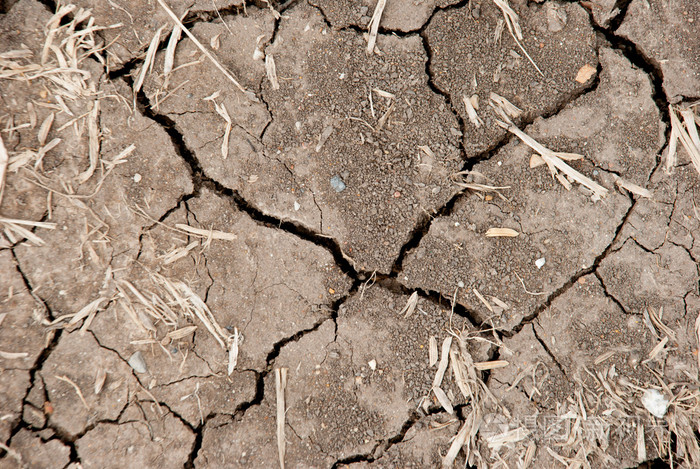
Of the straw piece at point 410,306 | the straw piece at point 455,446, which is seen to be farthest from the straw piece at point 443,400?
the straw piece at point 410,306

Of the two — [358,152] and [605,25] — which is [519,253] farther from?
[605,25]

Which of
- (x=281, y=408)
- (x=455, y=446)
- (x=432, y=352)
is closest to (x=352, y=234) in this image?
(x=432, y=352)

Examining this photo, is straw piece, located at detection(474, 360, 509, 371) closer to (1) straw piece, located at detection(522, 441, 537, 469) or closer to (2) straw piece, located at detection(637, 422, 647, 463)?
(1) straw piece, located at detection(522, 441, 537, 469)

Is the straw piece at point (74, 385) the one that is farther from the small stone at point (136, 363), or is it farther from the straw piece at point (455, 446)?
the straw piece at point (455, 446)

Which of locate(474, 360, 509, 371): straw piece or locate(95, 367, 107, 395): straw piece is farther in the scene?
locate(474, 360, 509, 371): straw piece

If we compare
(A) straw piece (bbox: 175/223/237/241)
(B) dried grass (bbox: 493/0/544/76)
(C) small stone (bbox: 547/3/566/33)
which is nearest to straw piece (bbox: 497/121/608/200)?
(B) dried grass (bbox: 493/0/544/76)

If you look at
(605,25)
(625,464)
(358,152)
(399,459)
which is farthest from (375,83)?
(625,464)
